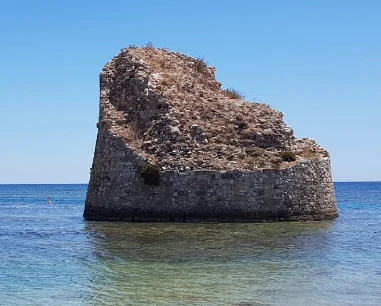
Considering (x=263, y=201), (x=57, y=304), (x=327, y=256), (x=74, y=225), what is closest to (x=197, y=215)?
(x=263, y=201)

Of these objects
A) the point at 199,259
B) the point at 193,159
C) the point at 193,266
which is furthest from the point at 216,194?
the point at 193,266

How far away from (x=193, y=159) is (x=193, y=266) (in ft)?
45.0

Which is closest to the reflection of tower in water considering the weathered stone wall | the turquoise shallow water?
the turquoise shallow water

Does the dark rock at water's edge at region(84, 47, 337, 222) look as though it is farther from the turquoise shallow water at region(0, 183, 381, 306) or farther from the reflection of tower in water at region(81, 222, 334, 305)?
the turquoise shallow water at region(0, 183, 381, 306)

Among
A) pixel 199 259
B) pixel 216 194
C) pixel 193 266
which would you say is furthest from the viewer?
pixel 216 194

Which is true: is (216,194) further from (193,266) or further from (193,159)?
(193,266)

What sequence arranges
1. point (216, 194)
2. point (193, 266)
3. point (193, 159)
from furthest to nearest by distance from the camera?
point (193, 159)
point (216, 194)
point (193, 266)

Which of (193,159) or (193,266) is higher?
(193,159)

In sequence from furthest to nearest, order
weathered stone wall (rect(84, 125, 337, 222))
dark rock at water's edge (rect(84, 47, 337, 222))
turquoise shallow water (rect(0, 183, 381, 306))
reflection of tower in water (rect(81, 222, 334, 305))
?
dark rock at water's edge (rect(84, 47, 337, 222)) → weathered stone wall (rect(84, 125, 337, 222)) → reflection of tower in water (rect(81, 222, 334, 305)) → turquoise shallow water (rect(0, 183, 381, 306))

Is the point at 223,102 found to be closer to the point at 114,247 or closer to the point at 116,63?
the point at 116,63

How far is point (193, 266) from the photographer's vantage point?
1734 centimetres

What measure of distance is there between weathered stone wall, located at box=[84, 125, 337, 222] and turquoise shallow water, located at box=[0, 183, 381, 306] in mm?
1835

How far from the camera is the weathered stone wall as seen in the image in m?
29.8

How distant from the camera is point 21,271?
16938 mm
